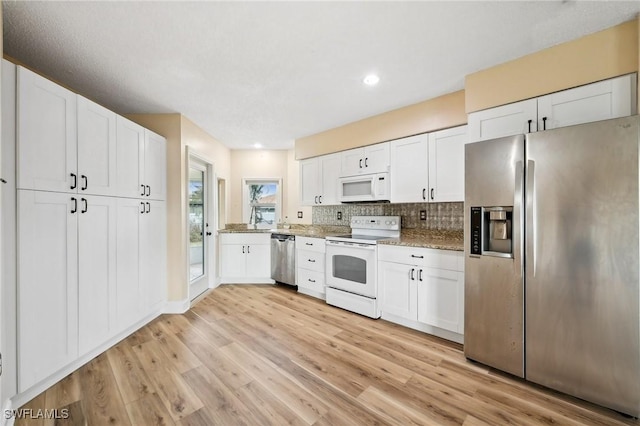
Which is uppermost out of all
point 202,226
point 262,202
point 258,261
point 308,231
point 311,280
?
point 262,202

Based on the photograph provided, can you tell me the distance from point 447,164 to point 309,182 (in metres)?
2.12

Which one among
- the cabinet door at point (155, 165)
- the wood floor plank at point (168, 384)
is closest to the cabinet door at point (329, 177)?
the cabinet door at point (155, 165)

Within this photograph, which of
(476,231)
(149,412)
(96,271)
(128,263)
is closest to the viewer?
(149,412)

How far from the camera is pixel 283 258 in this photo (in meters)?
4.21

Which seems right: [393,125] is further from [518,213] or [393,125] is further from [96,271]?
[96,271]

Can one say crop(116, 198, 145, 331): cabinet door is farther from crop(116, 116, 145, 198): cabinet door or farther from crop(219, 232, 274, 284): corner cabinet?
crop(219, 232, 274, 284): corner cabinet

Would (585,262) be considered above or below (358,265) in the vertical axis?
above

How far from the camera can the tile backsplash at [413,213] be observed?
2.96 meters

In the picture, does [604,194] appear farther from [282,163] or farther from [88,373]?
[282,163]

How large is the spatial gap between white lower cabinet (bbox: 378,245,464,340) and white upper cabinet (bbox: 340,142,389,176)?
105cm

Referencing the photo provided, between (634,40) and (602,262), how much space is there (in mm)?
1460

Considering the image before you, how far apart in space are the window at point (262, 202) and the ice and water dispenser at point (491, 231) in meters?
3.56

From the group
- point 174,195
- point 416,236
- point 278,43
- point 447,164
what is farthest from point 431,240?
point 174,195

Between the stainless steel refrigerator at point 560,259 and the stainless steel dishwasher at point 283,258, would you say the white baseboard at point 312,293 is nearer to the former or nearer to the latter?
the stainless steel dishwasher at point 283,258
